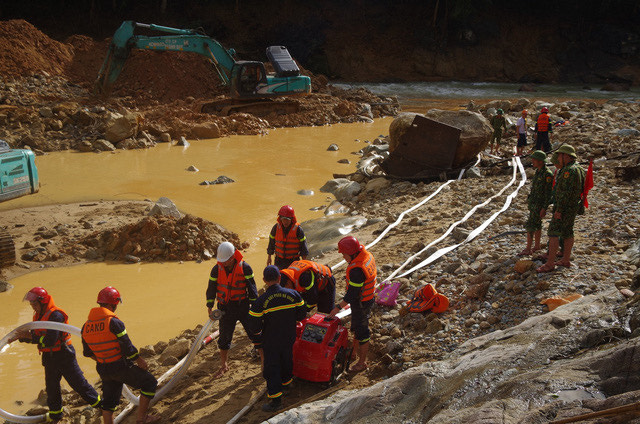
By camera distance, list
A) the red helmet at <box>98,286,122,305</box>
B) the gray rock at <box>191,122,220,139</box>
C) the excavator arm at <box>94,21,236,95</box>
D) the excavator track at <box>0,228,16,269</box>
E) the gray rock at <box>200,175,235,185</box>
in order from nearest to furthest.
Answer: the red helmet at <box>98,286,122,305</box>, the excavator track at <box>0,228,16,269</box>, the gray rock at <box>200,175,235,185</box>, the gray rock at <box>191,122,220,139</box>, the excavator arm at <box>94,21,236,95</box>

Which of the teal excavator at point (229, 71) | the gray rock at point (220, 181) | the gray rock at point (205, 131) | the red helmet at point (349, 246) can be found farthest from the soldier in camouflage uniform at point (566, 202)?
the teal excavator at point (229, 71)

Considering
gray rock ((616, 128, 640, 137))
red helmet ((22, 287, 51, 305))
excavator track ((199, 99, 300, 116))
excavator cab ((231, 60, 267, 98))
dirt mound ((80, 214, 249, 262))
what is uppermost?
excavator cab ((231, 60, 267, 98))

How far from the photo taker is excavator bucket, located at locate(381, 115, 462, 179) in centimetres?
1270

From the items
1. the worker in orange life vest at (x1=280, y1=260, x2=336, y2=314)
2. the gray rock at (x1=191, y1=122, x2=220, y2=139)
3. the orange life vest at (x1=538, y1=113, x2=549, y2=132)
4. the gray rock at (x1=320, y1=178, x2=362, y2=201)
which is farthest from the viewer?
the gray rock at (x1=191, y1=122, x2=220, y2=139)

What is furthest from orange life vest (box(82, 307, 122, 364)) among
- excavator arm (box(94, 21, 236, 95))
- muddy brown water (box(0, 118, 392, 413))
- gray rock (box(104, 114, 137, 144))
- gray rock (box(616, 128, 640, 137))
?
excavator arm (box(94, 21, 236, 95))

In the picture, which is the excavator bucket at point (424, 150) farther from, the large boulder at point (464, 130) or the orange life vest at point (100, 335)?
the orange life vest at point (100, 335)

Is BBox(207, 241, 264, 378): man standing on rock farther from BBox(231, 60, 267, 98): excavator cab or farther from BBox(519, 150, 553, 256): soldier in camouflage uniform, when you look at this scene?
BBox(231, 60, 267, 98): excavator cab

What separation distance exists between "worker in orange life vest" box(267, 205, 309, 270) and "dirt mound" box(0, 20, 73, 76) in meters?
20.4

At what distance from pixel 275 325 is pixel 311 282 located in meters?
0.72

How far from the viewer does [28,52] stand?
25.2 metres

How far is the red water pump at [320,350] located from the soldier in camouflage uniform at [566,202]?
2.47 m

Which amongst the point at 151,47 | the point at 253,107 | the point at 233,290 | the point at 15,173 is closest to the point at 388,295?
the point at 233,290

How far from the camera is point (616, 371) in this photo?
3.49 meters

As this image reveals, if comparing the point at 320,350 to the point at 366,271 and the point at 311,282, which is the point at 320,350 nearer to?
the point at 311,282
